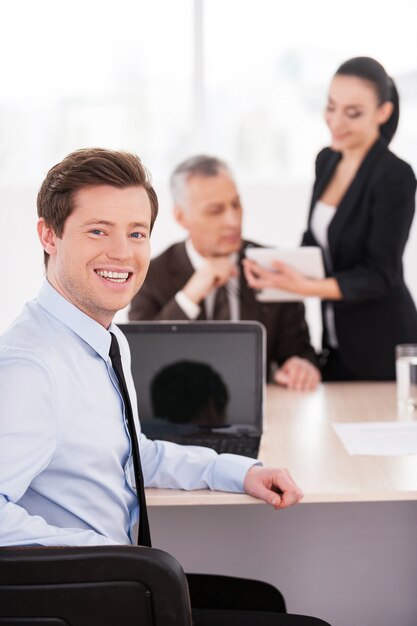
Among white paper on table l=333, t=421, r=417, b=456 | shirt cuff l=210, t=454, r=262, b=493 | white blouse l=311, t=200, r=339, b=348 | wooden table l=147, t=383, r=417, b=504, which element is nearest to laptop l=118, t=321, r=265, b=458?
wooden table l=147, t=383, r=417, b=504

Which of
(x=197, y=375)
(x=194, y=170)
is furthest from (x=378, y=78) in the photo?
(x=197, y=375)

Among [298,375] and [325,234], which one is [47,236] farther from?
[325,234]

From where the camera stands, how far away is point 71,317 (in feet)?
4.80

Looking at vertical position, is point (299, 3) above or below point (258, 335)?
above

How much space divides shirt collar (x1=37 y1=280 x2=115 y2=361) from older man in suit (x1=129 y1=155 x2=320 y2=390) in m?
1.43

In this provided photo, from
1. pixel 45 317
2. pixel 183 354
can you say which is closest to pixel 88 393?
pixel 45 317

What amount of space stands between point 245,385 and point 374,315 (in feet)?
3.11

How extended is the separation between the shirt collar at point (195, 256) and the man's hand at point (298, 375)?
458 mm

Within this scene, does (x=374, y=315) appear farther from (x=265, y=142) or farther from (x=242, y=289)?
(x=265, y=142)

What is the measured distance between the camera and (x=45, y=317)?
4.78 ft

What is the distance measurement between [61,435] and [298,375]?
1.52 meters

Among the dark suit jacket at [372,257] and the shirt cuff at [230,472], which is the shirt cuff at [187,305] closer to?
the dark suit jacket at [372,257]

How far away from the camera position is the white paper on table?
196 centimetres

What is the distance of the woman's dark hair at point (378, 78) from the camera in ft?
9.78
